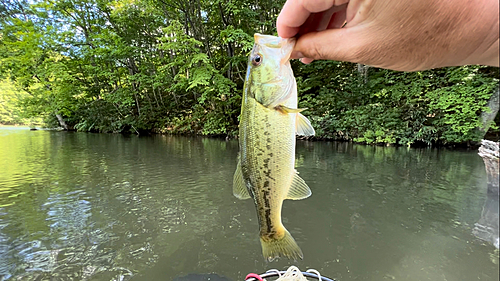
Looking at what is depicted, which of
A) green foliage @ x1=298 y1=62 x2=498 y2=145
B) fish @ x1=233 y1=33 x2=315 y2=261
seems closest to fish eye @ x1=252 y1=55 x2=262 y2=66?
fish @ x1=233 y1=33 x2=315 y2=261

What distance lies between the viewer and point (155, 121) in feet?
83.8

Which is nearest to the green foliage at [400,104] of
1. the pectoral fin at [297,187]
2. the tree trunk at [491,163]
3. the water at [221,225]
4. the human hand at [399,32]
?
the water at [221,225]

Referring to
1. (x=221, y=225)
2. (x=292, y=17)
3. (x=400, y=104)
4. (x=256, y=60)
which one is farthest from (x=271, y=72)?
(x=400, y=104)

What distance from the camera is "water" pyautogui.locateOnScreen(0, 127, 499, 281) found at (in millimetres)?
3648

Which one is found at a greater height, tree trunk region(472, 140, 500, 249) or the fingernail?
the fingernail

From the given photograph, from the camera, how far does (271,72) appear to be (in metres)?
1.73

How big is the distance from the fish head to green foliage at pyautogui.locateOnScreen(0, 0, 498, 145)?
1456 cm

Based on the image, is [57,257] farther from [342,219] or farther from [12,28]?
[12,28]

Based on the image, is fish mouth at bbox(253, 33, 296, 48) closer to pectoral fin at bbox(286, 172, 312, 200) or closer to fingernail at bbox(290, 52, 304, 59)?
fingernail at bbox(290, 52, 304, 59)

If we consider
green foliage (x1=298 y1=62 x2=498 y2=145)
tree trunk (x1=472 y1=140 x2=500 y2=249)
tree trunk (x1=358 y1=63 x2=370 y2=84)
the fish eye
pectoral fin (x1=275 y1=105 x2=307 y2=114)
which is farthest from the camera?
tree trunk (x1=358 y1=63 x2=370 y2=84)

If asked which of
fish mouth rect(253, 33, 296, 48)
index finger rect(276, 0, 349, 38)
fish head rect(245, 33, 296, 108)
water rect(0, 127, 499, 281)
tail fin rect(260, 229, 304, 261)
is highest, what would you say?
index finger rect(276, 0, 349, 38)

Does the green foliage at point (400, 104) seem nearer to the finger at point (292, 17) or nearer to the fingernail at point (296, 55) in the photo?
the fingernail at point (296, 55)

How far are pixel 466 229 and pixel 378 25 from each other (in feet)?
16.1

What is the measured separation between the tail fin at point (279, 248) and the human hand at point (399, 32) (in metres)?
1.30
